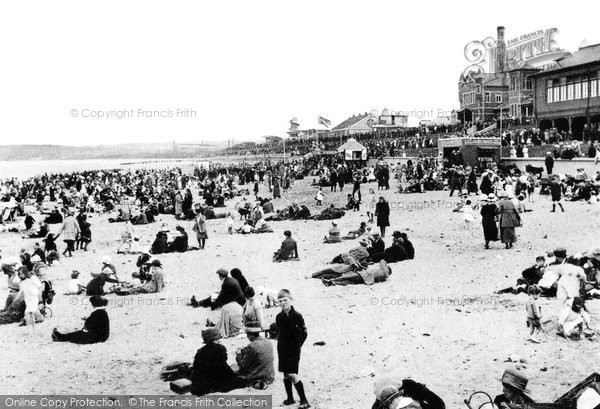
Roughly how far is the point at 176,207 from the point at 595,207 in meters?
18.0

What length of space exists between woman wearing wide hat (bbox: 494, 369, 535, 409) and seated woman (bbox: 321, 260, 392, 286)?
7.42 meters

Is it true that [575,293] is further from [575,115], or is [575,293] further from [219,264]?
[575,115]

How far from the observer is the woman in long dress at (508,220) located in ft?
49.7

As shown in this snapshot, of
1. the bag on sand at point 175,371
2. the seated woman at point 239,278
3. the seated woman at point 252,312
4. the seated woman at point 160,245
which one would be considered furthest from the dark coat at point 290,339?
the seated woman at point 160,245

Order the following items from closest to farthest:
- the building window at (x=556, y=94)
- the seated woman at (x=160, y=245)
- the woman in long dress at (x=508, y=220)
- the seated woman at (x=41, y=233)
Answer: the woman in long dress at (x=508, y=220) → the seated woman at (x=160, y=245) → the seated woman at (x=41, y=233) → the building window at (x=556, y=94)

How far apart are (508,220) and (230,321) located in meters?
8.48

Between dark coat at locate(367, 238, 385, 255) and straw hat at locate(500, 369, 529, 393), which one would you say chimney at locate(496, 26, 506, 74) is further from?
straw hat at locate(500, 369, 529, 393)

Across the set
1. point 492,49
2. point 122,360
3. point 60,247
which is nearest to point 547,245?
point 122,360

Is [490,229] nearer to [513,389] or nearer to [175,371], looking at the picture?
[175,371]

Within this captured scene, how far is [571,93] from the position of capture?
3491 cm

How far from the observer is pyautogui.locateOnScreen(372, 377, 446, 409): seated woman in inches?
208

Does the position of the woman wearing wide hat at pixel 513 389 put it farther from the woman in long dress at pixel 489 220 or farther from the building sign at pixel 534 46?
the building sign at pixel 534 46

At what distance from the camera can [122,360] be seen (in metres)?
9.16

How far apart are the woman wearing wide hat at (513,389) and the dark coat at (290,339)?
7.60 ft
